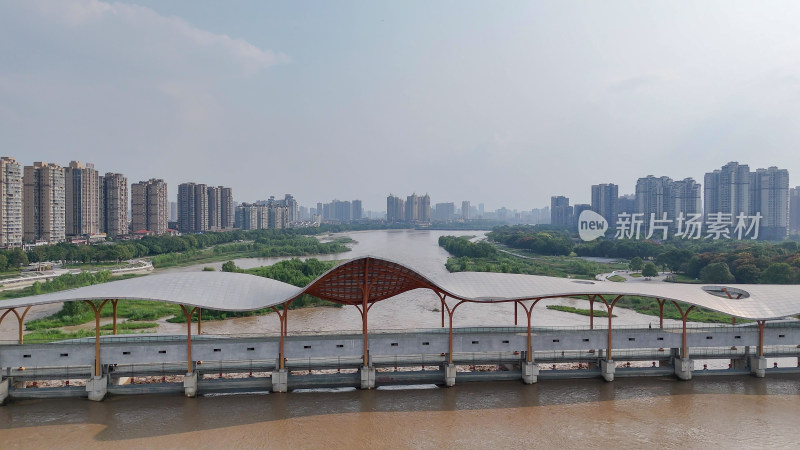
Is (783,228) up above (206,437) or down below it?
above

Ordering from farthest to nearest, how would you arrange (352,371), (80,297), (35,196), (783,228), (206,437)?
(783,228), (35,196), (352,371), (80,297), (206,437)

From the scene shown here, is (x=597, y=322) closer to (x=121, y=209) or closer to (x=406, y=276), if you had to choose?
(x=406, y=276)

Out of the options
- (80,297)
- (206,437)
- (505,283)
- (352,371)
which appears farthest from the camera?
(352,371)

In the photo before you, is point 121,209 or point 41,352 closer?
point 41,352

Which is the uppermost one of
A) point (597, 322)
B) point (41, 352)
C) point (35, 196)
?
point (35, 196)

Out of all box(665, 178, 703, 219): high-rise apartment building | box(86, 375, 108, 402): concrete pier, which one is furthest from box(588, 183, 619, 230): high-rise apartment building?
box(86, 375, 108, 402): concrete pier

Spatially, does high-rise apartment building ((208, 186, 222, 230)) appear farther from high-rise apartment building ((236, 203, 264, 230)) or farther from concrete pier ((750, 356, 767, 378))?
concrete pier ((750, 356, 767, 378))

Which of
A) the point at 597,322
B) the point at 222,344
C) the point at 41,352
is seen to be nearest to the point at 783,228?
the point at 597,322
